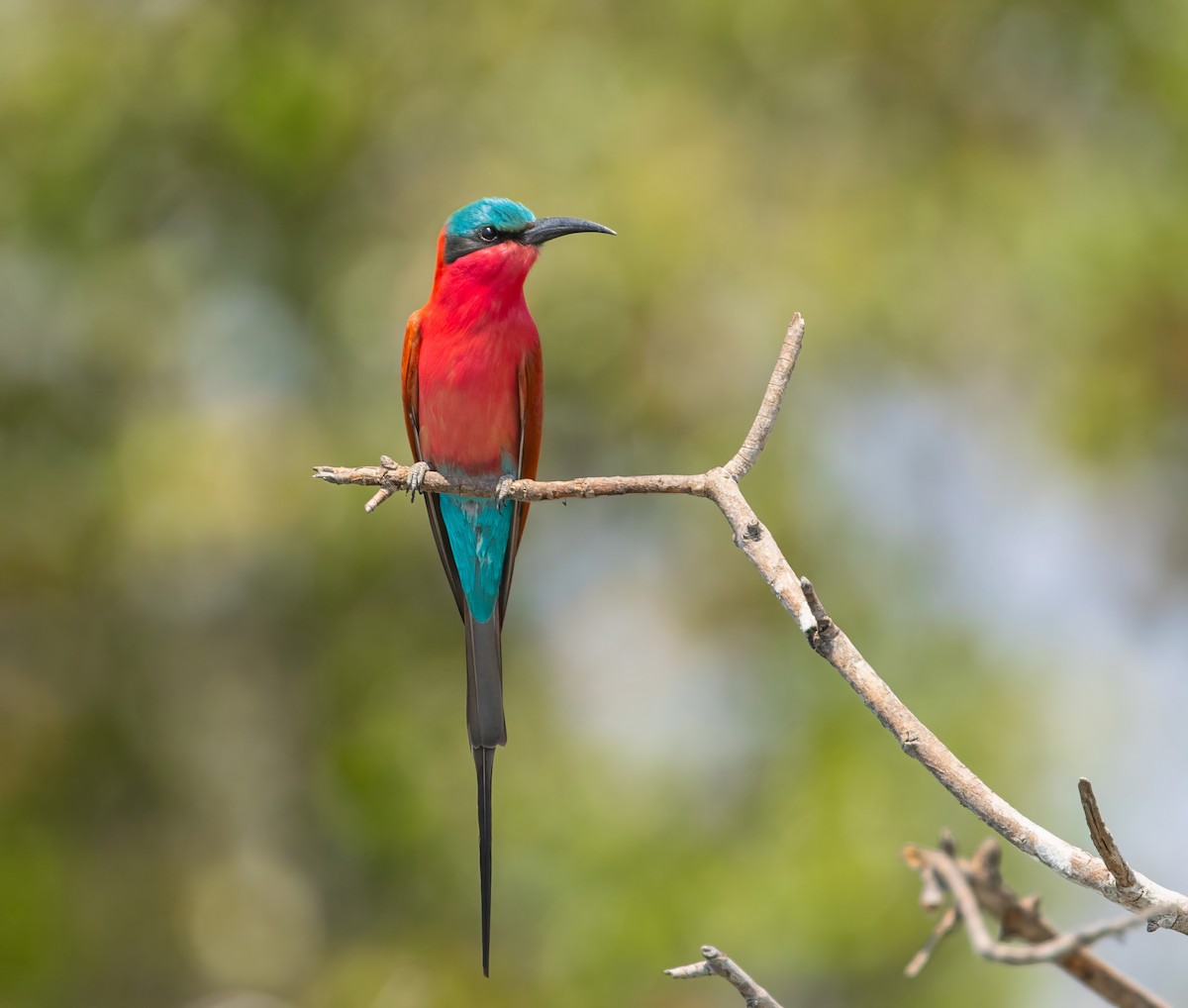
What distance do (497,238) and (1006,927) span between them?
1.66 metres

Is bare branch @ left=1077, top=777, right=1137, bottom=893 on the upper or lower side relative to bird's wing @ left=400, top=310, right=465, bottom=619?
lower

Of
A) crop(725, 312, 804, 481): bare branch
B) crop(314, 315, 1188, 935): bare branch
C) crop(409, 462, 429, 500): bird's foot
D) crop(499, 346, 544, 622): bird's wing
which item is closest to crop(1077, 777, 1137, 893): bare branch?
crop(314, 315, 1188, 935): bare branch

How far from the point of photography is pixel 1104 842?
130cm

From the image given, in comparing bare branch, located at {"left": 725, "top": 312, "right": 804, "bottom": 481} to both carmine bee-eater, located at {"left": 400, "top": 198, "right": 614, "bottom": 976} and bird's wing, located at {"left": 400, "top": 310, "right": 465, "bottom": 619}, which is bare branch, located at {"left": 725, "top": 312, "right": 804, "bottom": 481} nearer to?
carmine bee-eater, located at {"left": 400, "top": 198, "right": 614, "bottom": 976}

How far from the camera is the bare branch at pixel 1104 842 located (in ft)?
4.21

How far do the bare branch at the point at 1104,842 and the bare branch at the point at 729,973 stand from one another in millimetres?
339

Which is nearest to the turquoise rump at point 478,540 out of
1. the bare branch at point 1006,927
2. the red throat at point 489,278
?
the red throat at point 489,278

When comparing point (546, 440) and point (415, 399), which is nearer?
point (415, 399)

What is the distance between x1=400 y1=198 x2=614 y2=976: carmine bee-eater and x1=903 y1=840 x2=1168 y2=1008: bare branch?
3.62 ft

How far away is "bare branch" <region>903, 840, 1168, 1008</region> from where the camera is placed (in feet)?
3.57

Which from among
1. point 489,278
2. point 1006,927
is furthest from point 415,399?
point 1006,927

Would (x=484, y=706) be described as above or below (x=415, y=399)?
below

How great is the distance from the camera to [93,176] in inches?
280

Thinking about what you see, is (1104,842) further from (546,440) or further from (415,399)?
(546,440)
